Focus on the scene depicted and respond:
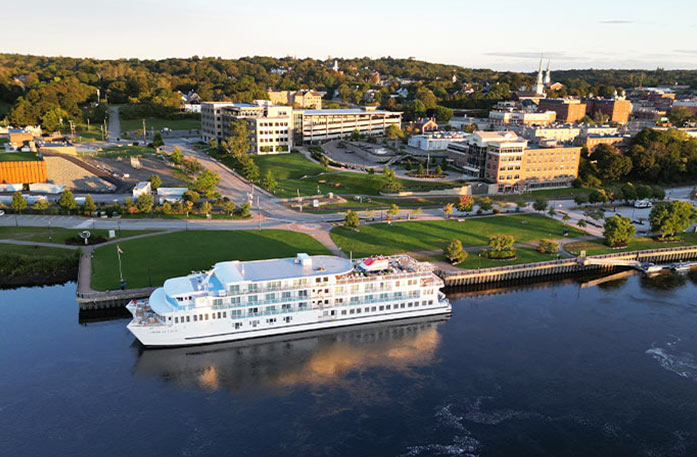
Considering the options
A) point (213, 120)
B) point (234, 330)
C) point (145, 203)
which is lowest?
point (234, 330)

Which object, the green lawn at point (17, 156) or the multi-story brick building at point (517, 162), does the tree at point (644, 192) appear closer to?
the multi-story brick building at point (517, 162)

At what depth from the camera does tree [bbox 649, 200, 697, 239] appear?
91.1m

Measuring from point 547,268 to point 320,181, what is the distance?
2372 inches

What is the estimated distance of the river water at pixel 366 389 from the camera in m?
42.6

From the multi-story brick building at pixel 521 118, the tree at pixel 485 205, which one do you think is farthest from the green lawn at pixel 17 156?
the multi-story brick building at pixel 521 118

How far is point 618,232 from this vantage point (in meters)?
86.4

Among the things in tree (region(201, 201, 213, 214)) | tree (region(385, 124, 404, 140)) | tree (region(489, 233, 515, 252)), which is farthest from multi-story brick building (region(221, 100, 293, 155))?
tree (region(489, 233, 515, 252))

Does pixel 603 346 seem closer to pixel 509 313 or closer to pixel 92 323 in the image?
pixel 509 313

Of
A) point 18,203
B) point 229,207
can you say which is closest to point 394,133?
point 229,207

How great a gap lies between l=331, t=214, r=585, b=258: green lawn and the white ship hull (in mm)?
17457

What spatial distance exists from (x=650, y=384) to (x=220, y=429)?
40.4m

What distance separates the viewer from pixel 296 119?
16500cm

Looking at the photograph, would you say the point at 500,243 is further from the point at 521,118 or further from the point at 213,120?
the point at 521,118

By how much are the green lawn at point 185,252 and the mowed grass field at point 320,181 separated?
3007cm
